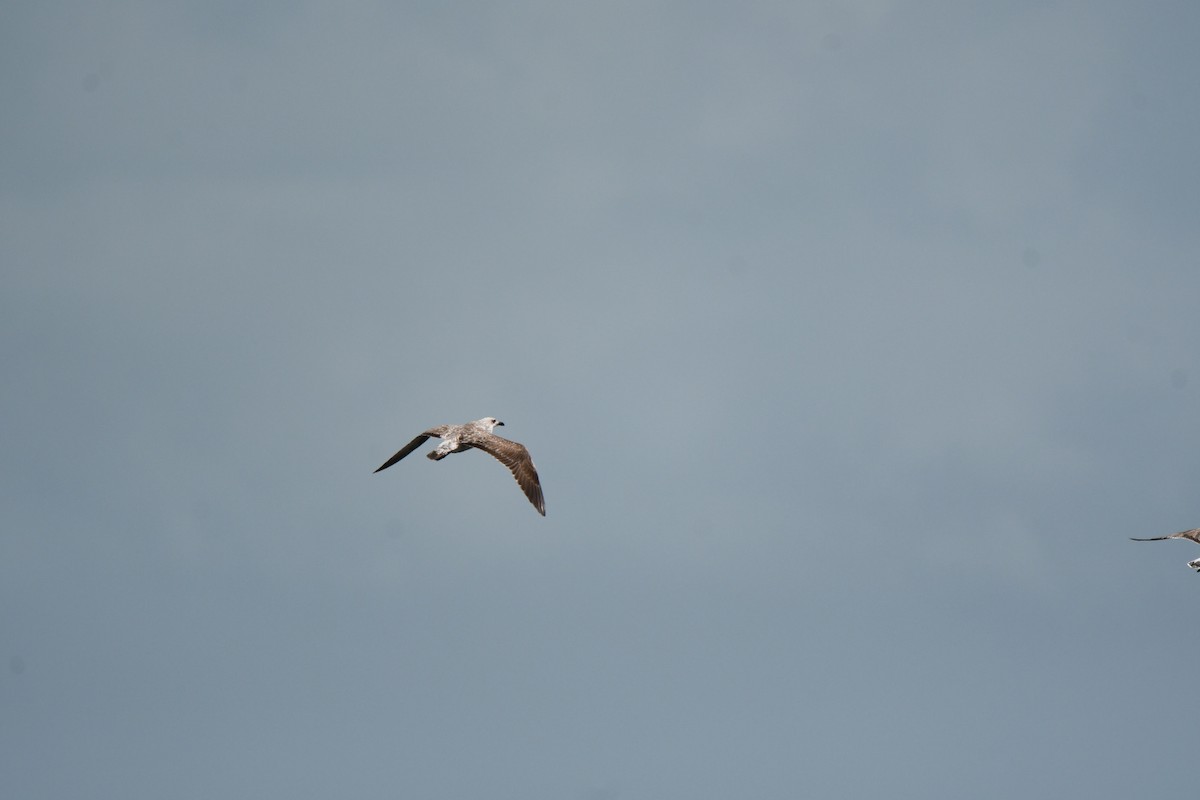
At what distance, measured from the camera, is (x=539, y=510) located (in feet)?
251

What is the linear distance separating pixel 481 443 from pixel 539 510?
517cm

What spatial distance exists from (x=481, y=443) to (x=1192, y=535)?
2789 centimetres

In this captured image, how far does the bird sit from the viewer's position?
78.9m

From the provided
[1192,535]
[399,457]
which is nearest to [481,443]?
[399,457]

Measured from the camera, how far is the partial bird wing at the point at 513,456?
78.7 metres

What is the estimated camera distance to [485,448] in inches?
3162

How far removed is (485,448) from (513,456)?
1199mm

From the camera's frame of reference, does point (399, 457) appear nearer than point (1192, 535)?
Yes

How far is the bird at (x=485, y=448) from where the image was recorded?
7894 centimetres

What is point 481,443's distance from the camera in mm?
80562

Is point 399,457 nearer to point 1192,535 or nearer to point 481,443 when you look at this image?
point 481,443

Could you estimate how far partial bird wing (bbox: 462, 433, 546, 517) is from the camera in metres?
78.7

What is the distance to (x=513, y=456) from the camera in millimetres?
79812

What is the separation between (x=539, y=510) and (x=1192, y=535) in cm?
2639
